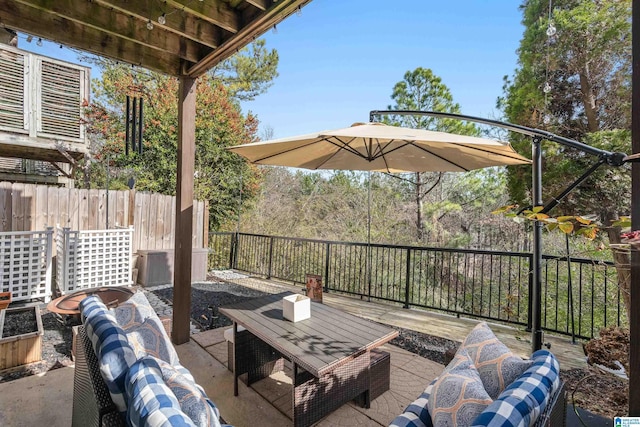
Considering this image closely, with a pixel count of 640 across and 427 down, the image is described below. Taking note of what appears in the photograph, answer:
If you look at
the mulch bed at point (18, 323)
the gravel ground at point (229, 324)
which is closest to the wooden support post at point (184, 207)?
the gravel ground at point (229, 324)

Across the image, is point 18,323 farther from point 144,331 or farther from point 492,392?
point 492,392

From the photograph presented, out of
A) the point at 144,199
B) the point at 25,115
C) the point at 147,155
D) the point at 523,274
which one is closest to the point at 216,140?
the point at 147,155

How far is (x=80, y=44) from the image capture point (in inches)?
95.7

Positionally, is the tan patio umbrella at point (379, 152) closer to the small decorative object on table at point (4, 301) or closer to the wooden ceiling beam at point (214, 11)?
the wooden ceiling beam at point (214, 11)

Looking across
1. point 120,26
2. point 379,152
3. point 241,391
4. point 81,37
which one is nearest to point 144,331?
point 241,391

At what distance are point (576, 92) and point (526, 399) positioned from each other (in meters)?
6.18

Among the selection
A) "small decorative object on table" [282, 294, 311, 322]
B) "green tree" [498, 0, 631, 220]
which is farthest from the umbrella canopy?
"green tree" [498, 0, 631, 220]

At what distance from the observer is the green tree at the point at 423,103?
815 centimetres

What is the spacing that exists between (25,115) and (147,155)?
2.43 m

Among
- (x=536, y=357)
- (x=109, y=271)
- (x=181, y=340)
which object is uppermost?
(x=536, y=357)

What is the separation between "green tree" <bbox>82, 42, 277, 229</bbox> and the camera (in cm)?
808

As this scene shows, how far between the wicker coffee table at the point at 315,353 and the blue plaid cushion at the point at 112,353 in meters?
0.80

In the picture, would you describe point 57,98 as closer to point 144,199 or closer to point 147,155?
point 147,155

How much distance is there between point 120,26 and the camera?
7.66 feet
